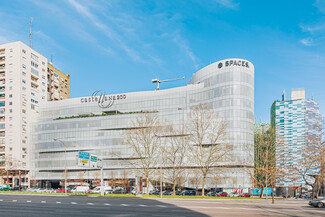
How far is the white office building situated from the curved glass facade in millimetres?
4016

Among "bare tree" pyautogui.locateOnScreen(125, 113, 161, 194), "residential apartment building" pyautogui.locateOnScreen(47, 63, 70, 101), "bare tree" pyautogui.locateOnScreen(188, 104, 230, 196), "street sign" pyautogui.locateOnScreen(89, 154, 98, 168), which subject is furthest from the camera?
"residential apartment building" pyautogui.locateOnScreen(47, 63, 70, 101)

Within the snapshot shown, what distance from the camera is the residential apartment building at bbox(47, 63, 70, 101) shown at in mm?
139875

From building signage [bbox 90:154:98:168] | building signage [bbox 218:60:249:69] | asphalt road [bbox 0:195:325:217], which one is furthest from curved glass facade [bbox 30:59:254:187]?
asphalt road [bbox 0:195:325:217]

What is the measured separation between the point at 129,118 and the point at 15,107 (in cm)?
4490

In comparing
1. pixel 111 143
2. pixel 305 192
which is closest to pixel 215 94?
pixel 111 143

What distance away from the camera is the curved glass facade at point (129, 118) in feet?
305

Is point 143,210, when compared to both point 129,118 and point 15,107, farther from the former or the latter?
point 15,107

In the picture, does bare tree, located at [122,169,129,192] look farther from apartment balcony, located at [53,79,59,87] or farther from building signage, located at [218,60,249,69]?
apartment balcony, located at [53,79,59,87]

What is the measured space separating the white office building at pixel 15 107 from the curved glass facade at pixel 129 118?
402 cm

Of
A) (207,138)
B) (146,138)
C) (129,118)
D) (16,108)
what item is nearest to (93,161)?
(146,138)

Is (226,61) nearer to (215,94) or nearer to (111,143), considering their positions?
(215,94)

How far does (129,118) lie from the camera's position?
10344 centimetres

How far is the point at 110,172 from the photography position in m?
104

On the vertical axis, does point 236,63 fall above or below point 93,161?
above
